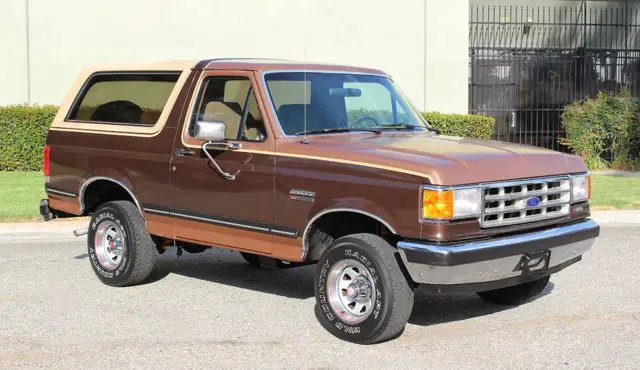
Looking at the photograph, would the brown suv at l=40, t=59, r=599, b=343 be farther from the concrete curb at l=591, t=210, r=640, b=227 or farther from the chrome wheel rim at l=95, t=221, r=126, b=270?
the concrete curb at l=591, t=210, r=640, b=227

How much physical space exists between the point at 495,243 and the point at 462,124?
15.2 metres

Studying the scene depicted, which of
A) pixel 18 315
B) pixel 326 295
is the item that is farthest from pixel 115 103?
pixel 326 295

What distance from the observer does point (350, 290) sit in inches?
275

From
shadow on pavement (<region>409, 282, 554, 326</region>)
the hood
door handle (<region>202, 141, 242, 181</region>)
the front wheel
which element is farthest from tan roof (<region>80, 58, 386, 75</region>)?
shadow on pavement (<region>409, 282, 554, 326</region>)

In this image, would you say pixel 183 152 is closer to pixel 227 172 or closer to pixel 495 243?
pixel 227 172

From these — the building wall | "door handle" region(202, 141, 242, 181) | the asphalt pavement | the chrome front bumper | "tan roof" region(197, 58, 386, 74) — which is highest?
the building wall

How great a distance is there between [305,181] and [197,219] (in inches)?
50.6

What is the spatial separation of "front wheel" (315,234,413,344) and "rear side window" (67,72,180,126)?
2.41m

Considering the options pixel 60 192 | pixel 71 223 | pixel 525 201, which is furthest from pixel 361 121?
pixel 71 223

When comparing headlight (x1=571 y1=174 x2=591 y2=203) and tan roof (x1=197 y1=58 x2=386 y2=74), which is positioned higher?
tan roof (x1=197 y1=58 x2=386 y2=74)

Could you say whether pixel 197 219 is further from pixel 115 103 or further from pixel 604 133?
pixel 604 133

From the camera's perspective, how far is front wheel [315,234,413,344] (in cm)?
669

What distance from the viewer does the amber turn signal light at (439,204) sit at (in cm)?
650

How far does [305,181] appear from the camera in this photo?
7.25 m
